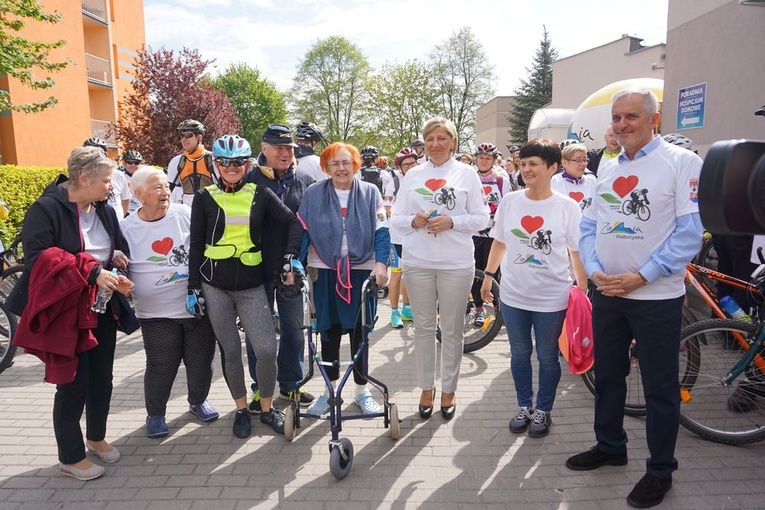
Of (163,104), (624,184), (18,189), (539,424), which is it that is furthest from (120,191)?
(163,104)

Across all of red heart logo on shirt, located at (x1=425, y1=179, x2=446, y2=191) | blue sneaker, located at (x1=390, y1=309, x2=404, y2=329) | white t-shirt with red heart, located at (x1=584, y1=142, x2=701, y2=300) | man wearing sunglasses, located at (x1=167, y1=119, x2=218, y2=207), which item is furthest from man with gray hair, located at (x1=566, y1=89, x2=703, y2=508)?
man wearing sunglasses, located at (x1=167, y1=119, x2=218, y2=207)

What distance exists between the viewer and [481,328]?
20.3 ft

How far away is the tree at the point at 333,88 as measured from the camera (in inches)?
1859

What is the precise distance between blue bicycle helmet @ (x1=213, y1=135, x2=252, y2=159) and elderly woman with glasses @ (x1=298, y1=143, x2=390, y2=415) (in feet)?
1.84

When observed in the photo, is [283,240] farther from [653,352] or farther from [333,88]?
[333,88]

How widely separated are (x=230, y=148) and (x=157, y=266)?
97 cm

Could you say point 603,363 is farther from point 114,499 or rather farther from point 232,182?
point 114,499

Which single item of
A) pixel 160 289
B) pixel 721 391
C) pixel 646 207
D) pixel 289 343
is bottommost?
pixel 721 391

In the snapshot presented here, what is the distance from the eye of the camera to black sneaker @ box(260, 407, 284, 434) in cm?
383

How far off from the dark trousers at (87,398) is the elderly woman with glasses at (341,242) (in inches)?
54.9

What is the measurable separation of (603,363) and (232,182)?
2.65m

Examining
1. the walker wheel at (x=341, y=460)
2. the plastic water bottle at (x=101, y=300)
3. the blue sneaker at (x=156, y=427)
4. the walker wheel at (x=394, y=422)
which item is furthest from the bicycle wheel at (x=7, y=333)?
the walker wheel at (x=394, y=422)

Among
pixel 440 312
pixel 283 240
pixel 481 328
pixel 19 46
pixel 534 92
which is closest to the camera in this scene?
pixel 283 240

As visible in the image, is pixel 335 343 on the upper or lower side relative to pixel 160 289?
lower
